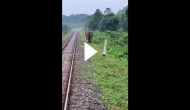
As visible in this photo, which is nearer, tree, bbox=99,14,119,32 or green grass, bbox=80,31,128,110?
green grass, bbox=80,31,128,110

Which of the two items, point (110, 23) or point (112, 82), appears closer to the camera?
point (112, 82)

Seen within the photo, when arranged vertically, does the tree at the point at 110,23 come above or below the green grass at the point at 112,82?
above

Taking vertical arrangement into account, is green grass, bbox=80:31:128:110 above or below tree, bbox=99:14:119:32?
below

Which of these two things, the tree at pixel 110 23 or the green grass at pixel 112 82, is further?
the tree at pixel 110 23

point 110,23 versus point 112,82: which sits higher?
point 110,23
